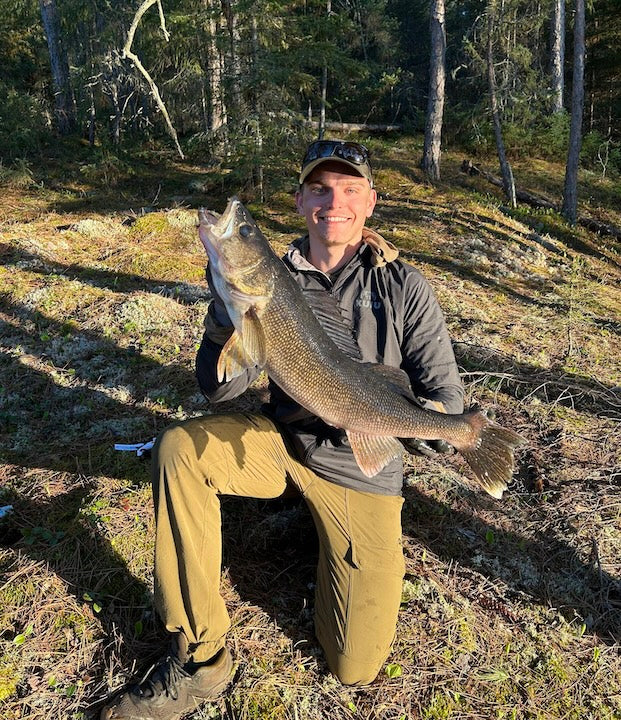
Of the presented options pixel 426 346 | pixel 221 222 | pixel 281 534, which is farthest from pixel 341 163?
pixel 281 534

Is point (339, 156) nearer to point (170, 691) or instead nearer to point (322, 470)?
point (322, 470)

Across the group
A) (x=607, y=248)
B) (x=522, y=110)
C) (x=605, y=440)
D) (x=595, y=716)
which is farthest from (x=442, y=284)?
(x=522, y=110)

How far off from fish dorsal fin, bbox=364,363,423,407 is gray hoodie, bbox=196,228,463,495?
0.33 meters

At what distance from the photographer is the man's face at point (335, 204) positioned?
3.28 m

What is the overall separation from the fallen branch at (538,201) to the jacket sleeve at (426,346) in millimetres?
15634

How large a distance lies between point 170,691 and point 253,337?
1954 mm

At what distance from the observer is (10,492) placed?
390 cm

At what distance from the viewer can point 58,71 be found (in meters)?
22.2

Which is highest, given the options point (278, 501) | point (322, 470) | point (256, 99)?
point (256, 99)

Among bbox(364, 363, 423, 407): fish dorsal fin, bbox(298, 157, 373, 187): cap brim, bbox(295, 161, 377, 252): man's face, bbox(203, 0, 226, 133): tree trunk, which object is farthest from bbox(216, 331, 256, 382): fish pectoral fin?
bbox(203, 0, 226, 133): tree trunk

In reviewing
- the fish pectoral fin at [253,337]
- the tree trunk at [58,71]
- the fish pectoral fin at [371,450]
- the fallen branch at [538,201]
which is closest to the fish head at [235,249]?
the fish pectoral fin at [253,337]

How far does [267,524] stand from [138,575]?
97 centimetres

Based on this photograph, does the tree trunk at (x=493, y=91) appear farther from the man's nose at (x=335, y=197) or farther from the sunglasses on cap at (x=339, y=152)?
the man's nose at (x=335, y=197)

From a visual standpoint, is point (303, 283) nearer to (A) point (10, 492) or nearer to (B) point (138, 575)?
(B) point (138, 575)
